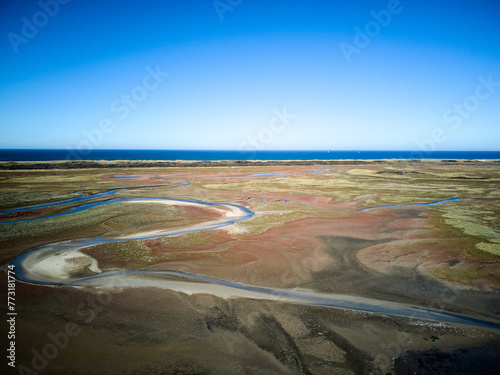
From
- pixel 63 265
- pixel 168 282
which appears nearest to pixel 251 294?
pixel 168 282

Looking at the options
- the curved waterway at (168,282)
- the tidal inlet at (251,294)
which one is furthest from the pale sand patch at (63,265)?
the tidal inlet at (251,294)

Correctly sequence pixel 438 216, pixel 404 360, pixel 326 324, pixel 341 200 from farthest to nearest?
pixel 341 200 < pixel 438 216 < pixel 326 324 < pixel 404 360

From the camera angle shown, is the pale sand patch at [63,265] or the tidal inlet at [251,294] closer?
the tidal inlet at [251,294]

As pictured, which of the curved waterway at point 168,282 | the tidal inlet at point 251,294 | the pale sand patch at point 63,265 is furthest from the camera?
the pale sand patch at point 63,265

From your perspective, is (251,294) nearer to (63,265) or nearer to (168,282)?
(168,282)

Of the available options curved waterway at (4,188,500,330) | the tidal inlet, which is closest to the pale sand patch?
curved waterway at (4,188,500,330)

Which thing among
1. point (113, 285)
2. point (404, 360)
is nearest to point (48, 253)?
point (113, 285)

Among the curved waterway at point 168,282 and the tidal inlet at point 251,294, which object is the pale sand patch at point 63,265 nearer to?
the curved waterway at point 168,282

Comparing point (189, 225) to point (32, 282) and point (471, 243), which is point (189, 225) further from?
point (471, 243)
